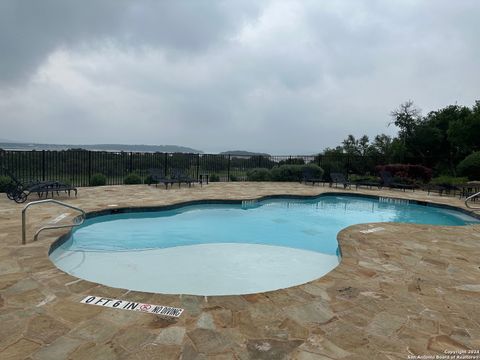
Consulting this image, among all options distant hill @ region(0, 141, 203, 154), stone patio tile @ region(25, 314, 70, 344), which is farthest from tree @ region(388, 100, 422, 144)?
stone patio tile @ region(25, 314, 70, 344)

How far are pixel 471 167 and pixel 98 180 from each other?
1756 cm

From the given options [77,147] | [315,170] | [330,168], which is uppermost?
[77,147]

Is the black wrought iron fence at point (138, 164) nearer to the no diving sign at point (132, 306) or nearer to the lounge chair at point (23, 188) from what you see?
the lounge chair at point (23, 188)

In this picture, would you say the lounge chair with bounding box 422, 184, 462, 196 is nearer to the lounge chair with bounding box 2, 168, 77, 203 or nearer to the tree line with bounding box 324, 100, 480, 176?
the tree line with bounding box 324, 100, 480, 176

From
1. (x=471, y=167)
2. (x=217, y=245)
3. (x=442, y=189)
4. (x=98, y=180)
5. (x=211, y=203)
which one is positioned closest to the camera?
(x=217, y=245)

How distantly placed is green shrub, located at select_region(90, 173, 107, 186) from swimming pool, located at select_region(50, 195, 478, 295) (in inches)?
196

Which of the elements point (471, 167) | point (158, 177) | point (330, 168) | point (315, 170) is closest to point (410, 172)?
point (471, 167)

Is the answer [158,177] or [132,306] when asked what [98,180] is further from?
[132,306]

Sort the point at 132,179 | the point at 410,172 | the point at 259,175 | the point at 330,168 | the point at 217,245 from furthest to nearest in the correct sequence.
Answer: the point at 330,168, the point at 410,172, the point at 259,175, the point at 132,179, the point at 217,245

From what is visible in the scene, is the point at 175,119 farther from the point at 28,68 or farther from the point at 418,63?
the point at 418,63

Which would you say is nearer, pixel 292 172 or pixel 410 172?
pixel 292 172

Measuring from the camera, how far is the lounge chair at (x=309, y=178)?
15323mm

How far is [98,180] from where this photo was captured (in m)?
12.5

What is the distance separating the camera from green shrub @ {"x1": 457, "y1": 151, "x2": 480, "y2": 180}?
15.3 meters
